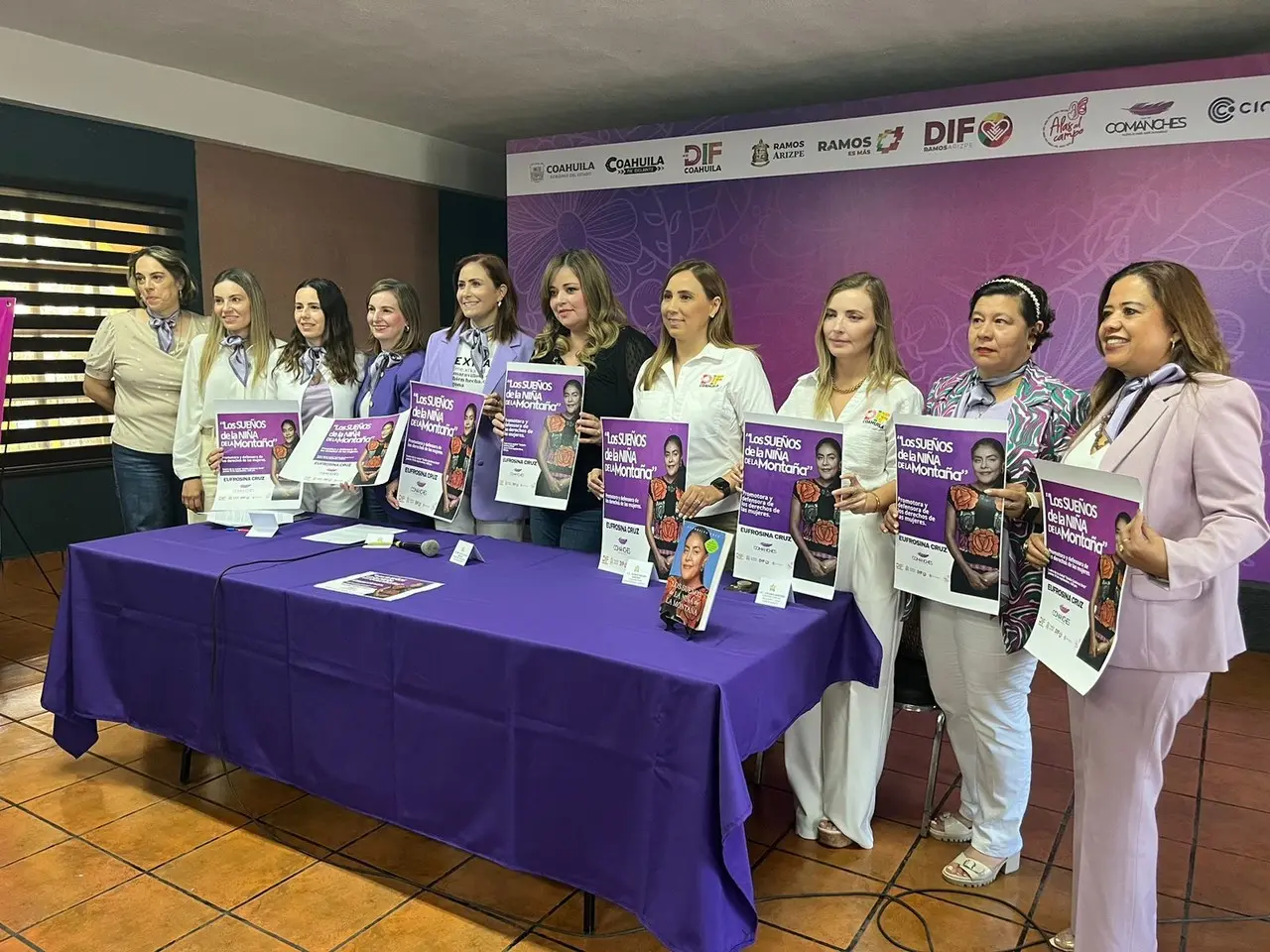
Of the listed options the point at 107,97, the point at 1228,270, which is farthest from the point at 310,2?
the point at 1228,270

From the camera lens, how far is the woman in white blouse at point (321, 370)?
3.32 meters

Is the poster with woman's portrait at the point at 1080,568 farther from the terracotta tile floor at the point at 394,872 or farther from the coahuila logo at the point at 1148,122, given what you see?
the coahuila logo at the point at 1148,122

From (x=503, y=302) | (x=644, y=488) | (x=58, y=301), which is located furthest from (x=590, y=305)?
(x=58, y=301)

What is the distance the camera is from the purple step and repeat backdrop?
15.3 feet

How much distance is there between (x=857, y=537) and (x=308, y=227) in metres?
6.15

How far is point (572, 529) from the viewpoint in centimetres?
295

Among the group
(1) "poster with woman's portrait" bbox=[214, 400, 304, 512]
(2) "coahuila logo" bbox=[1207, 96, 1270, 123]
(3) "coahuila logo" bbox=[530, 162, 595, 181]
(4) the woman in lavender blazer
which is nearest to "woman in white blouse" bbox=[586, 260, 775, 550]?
(4) the woman in lavender blazer

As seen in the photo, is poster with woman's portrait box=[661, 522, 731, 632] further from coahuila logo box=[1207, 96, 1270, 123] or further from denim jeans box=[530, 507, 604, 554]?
coahuila logo box=[1207, 96, 1270, 123]

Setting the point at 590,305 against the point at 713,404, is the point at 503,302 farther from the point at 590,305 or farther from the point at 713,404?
the point at 713,404

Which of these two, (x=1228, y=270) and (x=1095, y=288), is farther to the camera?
(x=1095, y=288)

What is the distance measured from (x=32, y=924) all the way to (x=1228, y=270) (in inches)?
217

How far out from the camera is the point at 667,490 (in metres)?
2.26

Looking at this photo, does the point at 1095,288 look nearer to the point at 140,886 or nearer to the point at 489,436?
the point at 489,436

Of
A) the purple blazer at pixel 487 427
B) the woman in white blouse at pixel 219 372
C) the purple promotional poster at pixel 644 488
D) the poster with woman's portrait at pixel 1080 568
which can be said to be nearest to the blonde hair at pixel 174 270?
the woman in white blouse at pixel 219 372
